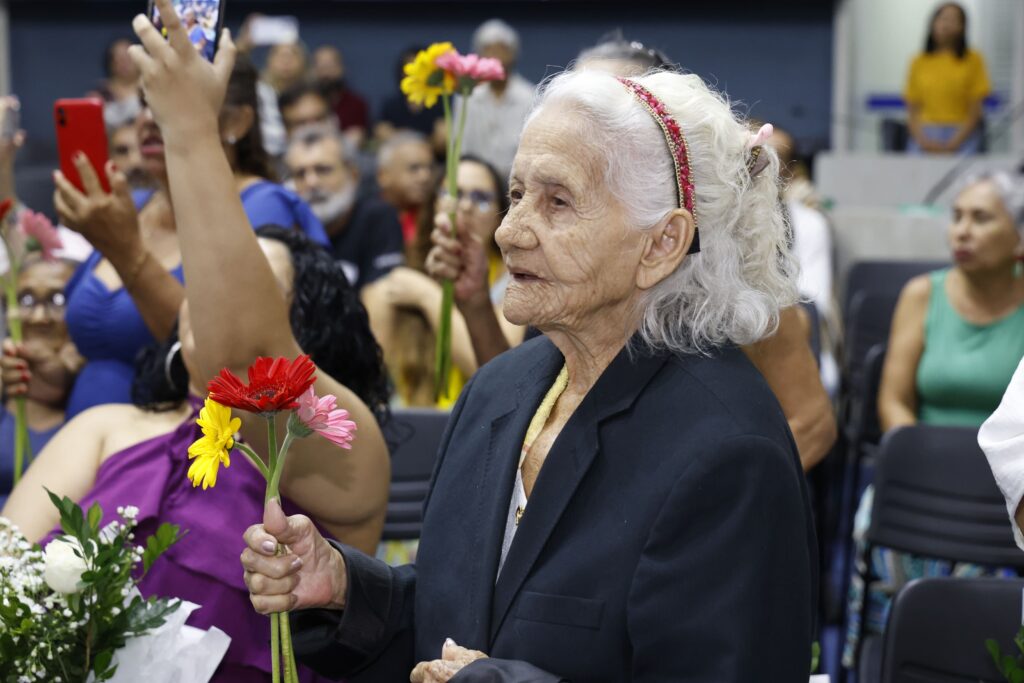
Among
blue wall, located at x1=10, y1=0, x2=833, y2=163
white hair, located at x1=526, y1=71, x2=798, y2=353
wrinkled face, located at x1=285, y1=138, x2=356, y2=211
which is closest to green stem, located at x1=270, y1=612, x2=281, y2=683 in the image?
white hair, located at x1=526, y1=71, x2=798, y2=353

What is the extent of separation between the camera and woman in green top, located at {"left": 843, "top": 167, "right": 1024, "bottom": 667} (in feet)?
13.2

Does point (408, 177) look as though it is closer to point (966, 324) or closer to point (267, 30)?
point (966, 324)

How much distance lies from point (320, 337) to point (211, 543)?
1.41 feet

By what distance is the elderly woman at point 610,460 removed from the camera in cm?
149

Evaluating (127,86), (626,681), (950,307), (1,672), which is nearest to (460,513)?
(626,681)

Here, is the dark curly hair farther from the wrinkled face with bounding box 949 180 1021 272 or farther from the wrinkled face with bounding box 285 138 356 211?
the wrinkled face with bounding box 285 138 356 211

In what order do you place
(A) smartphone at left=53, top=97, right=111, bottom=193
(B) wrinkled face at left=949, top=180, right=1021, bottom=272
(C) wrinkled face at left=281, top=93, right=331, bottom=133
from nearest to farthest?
1. (A) smartphone at left=53, top=97, right=111, bottom=193
2. (B) wrinkled face at left=949, top=180, right=1021, bottom=272
3. (C) wrinkled face at left=281, top=93, right=331, bottom=133

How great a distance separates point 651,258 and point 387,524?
1.78 metres

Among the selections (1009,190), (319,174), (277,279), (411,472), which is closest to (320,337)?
(277,279)

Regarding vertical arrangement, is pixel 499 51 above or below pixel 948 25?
above

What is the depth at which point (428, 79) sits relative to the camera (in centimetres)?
291

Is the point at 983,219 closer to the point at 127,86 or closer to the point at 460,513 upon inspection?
the point at 460,513

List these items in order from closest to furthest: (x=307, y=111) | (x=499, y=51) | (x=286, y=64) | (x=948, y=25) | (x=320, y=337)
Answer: (x=320, y=337), (x=307, y=111), (x=499, y=51), (x=286, y=64), (x=948, y=25)

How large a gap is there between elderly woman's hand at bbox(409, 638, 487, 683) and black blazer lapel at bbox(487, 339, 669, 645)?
0.17ft
